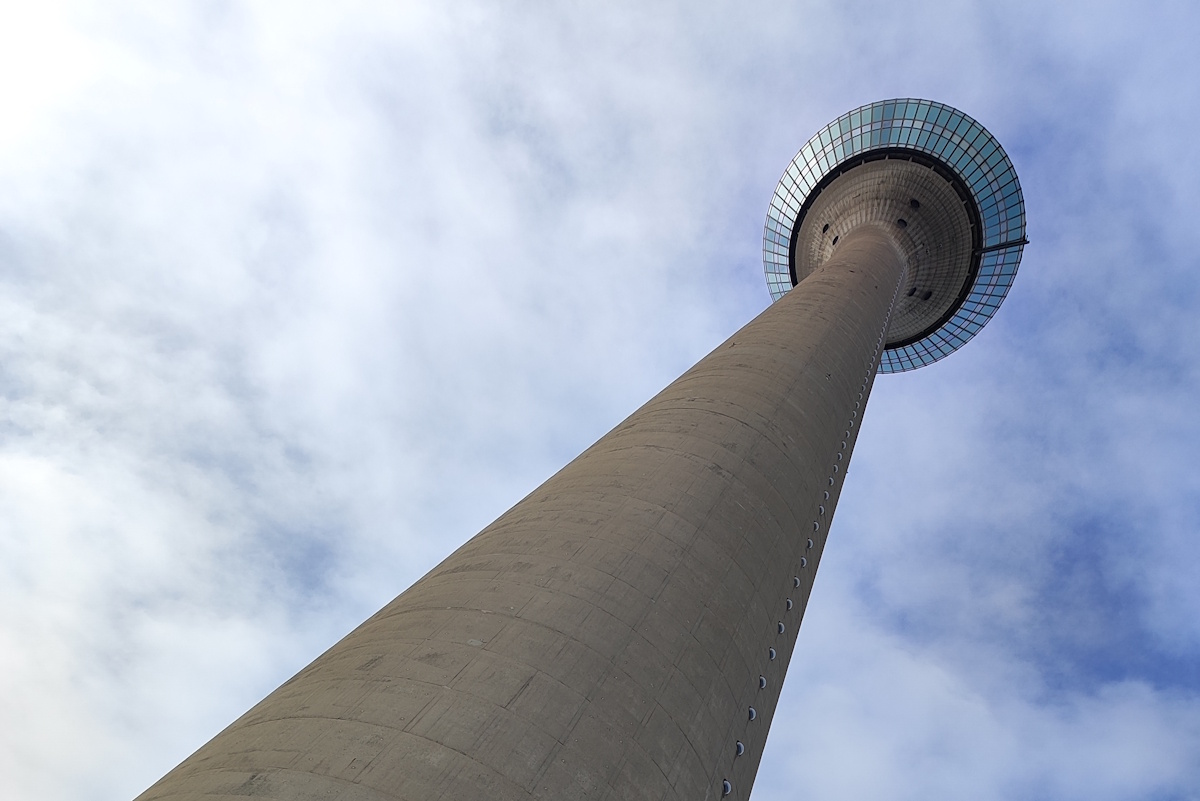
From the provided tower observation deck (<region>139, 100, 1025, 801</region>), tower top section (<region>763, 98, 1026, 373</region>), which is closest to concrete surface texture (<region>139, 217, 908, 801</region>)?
tower observation deck (<region>139, 100, 1025, 801</region>)

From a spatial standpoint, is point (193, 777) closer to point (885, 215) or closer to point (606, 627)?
point (606, 627)

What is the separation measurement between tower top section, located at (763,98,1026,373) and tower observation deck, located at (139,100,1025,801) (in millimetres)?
23222

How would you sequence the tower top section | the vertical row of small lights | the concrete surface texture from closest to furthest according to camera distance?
the concrete surface texture < the vertical row of small lights < the tower top section

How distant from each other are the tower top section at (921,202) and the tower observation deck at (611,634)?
23222 millimetres

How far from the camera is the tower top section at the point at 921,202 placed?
129 ft

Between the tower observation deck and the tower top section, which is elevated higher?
the tower top section

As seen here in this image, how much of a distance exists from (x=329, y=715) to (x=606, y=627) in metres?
3.28

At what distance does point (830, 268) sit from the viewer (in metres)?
28.7

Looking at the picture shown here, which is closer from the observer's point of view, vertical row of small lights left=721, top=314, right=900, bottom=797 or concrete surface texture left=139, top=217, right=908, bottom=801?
concrete surface texture left=139, top=217, right=908, bottom=801

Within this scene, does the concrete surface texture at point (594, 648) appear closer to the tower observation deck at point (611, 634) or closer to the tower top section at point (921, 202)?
the tower observation deck at point (611, 634)

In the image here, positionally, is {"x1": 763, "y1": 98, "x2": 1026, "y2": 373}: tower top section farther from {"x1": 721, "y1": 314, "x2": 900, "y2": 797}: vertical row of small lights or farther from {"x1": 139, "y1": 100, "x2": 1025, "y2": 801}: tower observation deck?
{"x1": 139, "y1": 100, "x2": 1025, "y2": 801}: tower observation deck

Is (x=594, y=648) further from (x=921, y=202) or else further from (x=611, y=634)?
(x=921, y=202)

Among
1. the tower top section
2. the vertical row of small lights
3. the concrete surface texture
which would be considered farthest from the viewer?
the tower top section

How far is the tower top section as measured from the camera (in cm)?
3919
